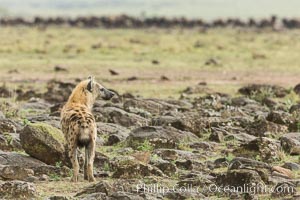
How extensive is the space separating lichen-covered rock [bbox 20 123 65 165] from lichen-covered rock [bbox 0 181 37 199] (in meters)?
2.10

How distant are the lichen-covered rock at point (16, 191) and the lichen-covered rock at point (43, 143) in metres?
2.10

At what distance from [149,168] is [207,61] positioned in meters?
24.9

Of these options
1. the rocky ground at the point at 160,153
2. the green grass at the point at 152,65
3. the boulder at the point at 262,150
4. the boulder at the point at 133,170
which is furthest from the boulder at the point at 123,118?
the green grass at the point at 152,65

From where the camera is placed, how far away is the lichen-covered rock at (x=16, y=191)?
10.6 meters

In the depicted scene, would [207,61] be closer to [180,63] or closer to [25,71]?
[180,63]

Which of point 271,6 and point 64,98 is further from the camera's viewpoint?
point 271,6

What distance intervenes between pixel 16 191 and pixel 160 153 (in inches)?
149

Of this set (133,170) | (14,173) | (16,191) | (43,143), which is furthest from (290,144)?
(16,191)

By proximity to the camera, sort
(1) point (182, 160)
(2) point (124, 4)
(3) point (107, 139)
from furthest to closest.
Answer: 1. (2) point (124, 4)
2. (3) point (107, 139)
3. (1) point (182, 160)

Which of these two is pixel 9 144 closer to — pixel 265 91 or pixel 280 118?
pixel 280 118

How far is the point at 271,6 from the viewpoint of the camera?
133125 millimetres

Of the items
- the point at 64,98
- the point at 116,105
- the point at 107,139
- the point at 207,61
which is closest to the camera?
the point at 107,139

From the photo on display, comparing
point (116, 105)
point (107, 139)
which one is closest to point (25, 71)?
point (116, 105)

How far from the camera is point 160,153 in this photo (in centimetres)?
1400
